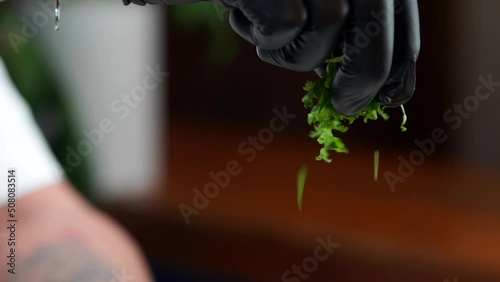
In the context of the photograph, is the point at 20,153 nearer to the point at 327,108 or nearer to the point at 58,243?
the point at 58,243

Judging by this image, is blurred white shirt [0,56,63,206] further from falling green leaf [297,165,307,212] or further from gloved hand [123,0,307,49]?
gloved hand [123,0,307,49]

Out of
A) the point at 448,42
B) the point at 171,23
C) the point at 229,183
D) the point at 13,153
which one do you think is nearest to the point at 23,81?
the point at 13,153

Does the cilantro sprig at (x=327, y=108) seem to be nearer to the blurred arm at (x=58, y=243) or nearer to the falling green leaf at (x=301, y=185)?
the falling green leaf at (x=301, y=185)

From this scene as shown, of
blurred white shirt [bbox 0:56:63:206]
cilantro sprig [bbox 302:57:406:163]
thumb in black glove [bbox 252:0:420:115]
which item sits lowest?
blurred white shirt [bbox 0:56:63:206]

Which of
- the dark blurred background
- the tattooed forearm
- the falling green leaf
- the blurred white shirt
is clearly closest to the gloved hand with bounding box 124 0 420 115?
the falling green leaf

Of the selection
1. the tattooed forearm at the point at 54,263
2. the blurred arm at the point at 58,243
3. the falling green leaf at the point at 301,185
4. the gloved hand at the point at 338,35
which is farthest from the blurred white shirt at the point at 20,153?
the gloved hand at the point at 338,35

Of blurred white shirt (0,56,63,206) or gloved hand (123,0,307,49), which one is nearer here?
gloved hand (123,0,307,49)

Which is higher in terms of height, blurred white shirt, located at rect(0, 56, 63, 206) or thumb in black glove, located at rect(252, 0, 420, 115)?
thumb in black glove, located at rect(252, 0, 420, 115)
